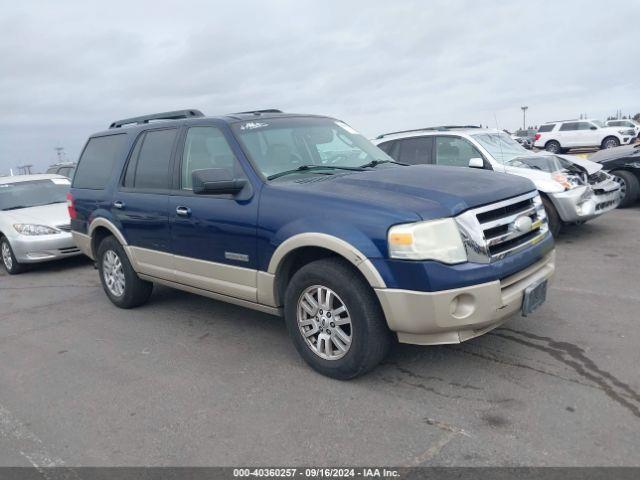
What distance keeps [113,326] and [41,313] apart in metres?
1.34

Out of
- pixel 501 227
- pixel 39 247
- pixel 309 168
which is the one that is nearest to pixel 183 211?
pixel 309 168

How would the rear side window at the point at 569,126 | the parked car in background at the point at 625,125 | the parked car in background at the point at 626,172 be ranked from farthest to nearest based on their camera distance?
the parked car in background at the point at 625,125 → the rear side window at the point at 569,126 → the parked car in background at the point at 626,172

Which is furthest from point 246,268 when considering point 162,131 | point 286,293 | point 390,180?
point 162,131

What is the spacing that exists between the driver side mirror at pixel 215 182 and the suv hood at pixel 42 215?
18.2 ft

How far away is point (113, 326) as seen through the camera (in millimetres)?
5309

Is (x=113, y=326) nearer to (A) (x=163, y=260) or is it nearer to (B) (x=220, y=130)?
(A) (x=163, y=260)

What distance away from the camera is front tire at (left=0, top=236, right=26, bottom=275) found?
27.8 feet

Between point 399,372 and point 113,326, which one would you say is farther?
point 113,326

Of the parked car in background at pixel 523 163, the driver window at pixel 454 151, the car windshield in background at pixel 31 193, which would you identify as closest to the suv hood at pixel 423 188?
the parked car in background at pixel 523 163

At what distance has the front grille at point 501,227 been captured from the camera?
10.8 ft

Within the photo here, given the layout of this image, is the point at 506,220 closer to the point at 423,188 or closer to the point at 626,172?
the point at 423,188

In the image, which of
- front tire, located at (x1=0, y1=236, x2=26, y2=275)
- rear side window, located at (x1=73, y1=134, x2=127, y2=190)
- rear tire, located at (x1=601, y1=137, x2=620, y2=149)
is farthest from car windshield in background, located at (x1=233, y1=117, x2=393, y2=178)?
rear tire, located at (x1=601, y1=137, x2=620, y2=149)

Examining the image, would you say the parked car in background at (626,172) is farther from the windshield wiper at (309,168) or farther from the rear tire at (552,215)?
the windshield wiper at (309,168)

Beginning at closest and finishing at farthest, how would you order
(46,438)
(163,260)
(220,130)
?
1. (46,438)
2. (220,130)
3. (163,260)
